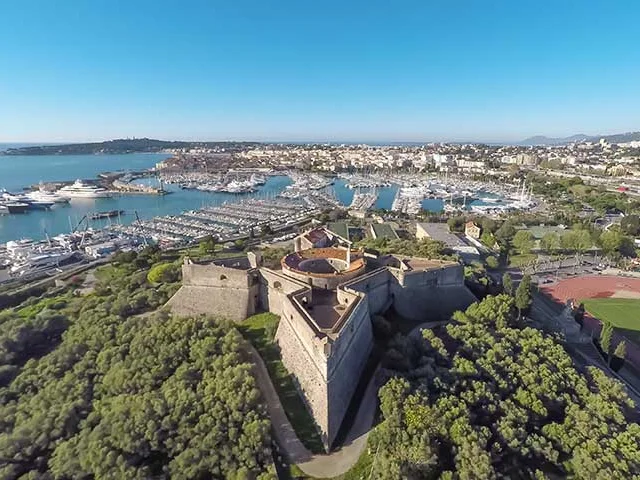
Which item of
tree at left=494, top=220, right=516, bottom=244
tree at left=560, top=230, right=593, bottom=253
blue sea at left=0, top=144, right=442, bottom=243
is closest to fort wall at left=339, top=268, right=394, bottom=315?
tree at left=560, top=230, right=593, bottom=253

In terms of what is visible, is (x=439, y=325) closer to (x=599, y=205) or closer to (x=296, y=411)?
(x=296, y=411)

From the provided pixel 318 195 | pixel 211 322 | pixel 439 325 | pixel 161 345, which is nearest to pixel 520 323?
pixel 439 325

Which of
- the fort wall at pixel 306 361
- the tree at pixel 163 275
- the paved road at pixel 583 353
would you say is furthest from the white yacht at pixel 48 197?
the paved road at pixel 583 353

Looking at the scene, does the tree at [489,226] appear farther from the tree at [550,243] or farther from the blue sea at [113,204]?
the blue sea at [113,204]

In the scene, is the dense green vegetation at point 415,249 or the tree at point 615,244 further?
the tree at point 615,244

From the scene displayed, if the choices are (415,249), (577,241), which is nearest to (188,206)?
(415,249)

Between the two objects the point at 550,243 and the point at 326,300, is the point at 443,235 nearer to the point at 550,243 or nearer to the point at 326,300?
the point at 550,243
